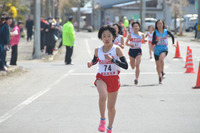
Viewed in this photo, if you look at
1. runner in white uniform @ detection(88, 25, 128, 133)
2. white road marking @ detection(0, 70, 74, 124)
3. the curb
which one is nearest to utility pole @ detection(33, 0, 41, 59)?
the curb

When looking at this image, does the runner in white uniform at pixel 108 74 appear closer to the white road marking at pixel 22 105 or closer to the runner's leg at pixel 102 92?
the runner's leg at pixel 102 92

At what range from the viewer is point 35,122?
7.62m

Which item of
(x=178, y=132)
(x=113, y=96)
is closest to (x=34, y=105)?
(x=113, y=96)

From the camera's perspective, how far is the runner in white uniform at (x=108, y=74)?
668cm

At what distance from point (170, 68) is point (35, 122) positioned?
35.4ft

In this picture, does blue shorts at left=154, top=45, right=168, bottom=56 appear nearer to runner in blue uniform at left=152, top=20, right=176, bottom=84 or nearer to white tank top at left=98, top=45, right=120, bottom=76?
runner in blue uniform at left=152, top=20, right=176, bottom=84

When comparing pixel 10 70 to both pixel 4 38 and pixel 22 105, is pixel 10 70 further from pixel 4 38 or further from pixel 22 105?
pixel 22 105

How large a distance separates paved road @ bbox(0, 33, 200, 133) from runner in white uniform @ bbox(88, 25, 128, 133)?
1.29 feet

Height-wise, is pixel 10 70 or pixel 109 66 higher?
pixel 109 66

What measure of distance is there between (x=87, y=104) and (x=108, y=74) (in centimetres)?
278

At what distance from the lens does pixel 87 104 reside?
9.45 m

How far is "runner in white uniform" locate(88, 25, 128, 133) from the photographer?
668cm

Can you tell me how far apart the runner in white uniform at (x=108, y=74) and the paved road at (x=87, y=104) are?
39 centimetres

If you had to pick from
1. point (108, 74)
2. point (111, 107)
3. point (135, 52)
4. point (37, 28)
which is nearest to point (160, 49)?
point (135, 52)
